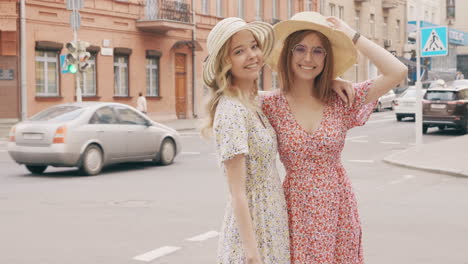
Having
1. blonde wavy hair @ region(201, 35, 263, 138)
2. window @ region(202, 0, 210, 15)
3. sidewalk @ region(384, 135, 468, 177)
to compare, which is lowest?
sidewalk @ region(384, 135, 468, 177)

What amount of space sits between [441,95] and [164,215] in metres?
18.2

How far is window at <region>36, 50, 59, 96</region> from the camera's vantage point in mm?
27312

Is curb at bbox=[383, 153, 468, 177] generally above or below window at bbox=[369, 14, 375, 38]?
below

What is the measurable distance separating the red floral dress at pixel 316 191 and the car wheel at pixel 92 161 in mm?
10426

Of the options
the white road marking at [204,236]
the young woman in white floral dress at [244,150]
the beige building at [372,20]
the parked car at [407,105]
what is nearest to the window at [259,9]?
the beige building at [372,20]

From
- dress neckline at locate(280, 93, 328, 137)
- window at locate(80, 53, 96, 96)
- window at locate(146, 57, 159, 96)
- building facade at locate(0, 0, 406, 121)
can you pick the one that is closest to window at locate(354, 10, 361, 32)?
building facade at locate(0, 0, 406, 121)

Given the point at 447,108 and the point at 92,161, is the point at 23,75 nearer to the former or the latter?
the point at 92,161

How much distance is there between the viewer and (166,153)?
15.5 meters

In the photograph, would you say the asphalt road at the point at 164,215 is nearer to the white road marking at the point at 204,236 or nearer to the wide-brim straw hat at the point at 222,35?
the white road marking at the point at 204,236

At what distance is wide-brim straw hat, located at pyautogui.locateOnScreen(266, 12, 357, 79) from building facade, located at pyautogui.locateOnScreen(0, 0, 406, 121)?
23166mm

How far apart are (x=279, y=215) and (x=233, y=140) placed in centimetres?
42

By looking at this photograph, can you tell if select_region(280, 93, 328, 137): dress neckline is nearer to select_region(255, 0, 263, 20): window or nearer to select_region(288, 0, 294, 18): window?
select_region(255, 0, 263, 20): window

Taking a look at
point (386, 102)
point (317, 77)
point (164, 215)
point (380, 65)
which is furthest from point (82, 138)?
point (386, 102)

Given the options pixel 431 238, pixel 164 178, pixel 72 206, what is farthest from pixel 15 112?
pixel 431 238
